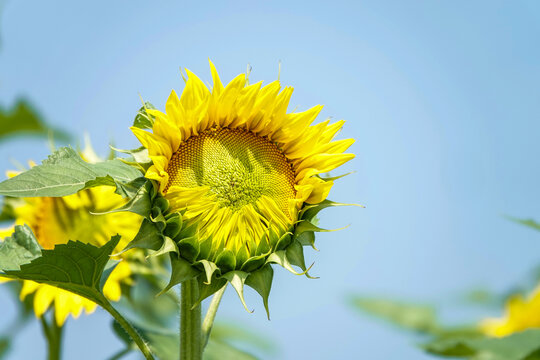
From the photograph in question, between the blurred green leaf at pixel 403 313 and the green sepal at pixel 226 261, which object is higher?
the green sepal at pixel 226 261

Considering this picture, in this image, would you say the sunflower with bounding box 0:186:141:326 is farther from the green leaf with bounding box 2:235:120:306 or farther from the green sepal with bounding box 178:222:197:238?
the green sepal with bounding box 178:222:197:238

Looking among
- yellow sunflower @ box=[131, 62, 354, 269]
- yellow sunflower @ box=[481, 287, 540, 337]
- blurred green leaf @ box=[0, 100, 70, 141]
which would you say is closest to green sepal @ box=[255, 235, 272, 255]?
yellow sunflower @ box=[131, 62, 354, 269]

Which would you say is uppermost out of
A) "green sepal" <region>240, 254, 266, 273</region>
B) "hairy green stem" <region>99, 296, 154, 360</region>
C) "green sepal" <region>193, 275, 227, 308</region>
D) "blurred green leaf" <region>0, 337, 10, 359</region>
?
"green sepal" <region>240, 254, 266, 273</region>

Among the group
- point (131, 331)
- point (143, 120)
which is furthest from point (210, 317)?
point (143, 120)

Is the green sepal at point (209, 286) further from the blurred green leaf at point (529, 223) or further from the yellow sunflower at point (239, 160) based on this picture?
the blurred green leaf at point (529, 223)

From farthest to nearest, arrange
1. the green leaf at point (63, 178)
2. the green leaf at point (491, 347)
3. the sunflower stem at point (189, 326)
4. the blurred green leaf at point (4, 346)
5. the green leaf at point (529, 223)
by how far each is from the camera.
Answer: the blurred green leaf at point (4, 346) → the green leaf at point (491, 347) → the green leaf at point (529, 223) → the sunflower stem at point (189, 326) → the green leaf at point (63, 178)

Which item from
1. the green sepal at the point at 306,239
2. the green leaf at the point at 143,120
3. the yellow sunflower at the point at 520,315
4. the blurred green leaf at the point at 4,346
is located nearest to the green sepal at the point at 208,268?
the green sepal at the point at 306,239

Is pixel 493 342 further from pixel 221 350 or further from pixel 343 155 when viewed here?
pixel 343 155
